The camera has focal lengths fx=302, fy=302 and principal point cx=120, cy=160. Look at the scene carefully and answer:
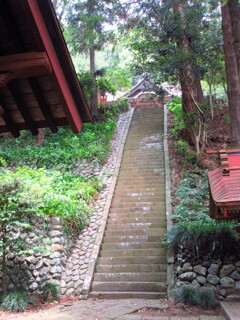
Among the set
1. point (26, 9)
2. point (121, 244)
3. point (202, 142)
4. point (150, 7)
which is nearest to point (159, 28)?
point (150, 7)

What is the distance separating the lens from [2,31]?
2.89 m

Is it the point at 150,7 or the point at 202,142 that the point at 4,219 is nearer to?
the point at 202,142

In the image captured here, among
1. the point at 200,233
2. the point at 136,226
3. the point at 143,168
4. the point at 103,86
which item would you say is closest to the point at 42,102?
the point at 200,233

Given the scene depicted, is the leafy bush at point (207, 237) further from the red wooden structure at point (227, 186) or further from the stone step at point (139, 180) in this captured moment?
the stone step at point (139, 180)

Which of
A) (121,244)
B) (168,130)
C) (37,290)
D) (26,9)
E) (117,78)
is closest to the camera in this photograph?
(26,9)

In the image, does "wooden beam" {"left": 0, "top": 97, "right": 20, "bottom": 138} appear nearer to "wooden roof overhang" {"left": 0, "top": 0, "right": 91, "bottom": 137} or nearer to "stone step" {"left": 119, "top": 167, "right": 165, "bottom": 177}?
"wooden roof overhang" {"left": 0, "top": 0, "right": 91, "bottom": 137}

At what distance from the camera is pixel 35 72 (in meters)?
2.74

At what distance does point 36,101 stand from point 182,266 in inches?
185

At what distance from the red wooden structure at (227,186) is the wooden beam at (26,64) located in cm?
265

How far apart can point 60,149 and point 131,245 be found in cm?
641

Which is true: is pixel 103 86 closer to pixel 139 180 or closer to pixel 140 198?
pixel 139 180

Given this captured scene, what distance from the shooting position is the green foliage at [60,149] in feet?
38.9

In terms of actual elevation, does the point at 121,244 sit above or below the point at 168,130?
below

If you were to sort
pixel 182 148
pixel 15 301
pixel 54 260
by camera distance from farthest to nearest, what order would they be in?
pixel 182 148 → pixel 54 260 → pixel 15 301
